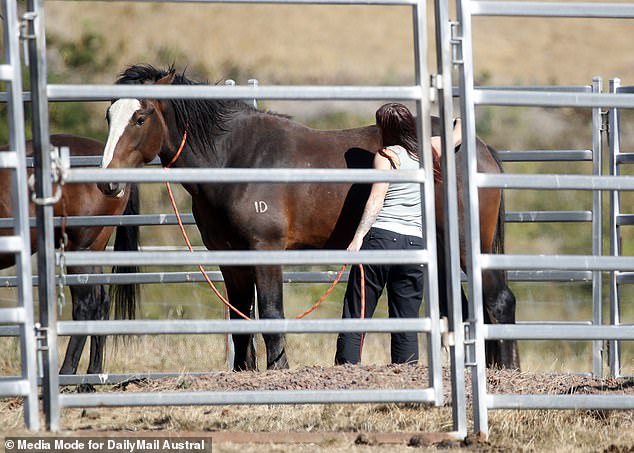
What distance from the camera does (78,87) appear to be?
3.89 metres

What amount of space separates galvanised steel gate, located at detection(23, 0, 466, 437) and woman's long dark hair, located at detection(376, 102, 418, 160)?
208cm

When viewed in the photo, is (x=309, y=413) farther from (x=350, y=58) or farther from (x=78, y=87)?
(x=350, y=58)

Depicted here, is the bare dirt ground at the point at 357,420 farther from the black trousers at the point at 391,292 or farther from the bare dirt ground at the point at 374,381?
the black trousers at the point at 391,292

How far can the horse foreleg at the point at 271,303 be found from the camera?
22.4 feet

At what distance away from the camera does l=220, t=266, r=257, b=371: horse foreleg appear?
23.3 ft

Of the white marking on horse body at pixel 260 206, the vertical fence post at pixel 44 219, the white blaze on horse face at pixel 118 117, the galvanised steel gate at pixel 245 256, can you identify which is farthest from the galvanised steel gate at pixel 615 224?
the vertical fence post at pixel 44 219

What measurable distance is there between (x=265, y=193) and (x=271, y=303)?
769 mm

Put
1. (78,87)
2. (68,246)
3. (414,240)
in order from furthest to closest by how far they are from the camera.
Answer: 1. (68,246)
2. (414,240)
3. (78,87)

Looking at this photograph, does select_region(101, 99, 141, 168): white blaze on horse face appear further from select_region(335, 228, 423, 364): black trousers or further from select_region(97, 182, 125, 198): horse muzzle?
select_region(335, 228, 423, 364): black trousers

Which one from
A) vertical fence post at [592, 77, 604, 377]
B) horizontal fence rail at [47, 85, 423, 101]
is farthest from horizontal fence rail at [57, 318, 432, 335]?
vertical fence post at [592, 77, 604, 377]

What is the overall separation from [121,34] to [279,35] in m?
5.12

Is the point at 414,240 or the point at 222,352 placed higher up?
the point at 414,240

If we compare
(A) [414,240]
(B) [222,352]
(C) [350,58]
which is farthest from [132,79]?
(C) [350,58]

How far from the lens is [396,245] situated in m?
6.25
